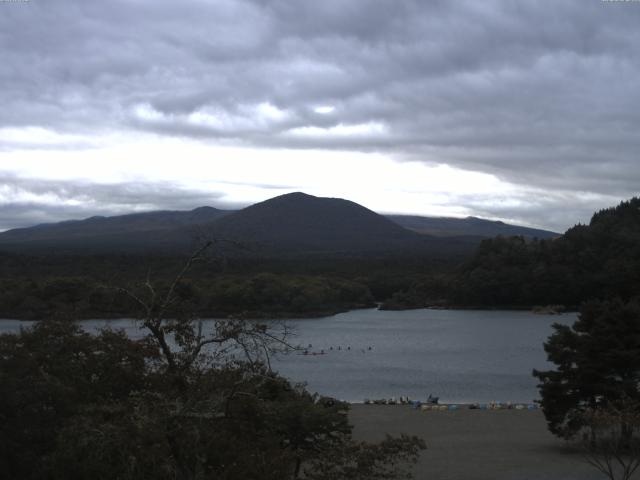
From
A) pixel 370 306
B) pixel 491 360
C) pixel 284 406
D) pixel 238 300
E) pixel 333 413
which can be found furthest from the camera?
pixel 370 306

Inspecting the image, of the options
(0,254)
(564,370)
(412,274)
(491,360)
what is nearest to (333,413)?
(564,370)

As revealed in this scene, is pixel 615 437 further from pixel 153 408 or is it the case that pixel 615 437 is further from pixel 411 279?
pixel 411 279

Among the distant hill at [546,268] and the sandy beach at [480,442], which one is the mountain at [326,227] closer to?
the distant hill at [546,268]

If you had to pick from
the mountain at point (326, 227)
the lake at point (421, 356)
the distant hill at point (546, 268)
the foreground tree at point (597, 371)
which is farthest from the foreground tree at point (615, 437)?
the mountain at point (326, 227)

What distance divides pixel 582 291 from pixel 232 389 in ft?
214

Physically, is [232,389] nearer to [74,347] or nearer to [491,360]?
[74,347]

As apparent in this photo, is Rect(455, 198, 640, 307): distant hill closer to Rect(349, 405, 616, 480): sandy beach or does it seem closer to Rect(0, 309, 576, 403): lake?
Rect(0, 309, 576, 403): lake

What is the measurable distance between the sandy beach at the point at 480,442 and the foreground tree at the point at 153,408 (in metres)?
6.96

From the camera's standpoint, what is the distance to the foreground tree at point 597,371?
17281mm

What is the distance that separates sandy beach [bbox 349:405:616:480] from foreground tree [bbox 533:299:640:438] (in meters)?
1.03

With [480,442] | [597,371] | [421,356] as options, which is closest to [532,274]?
[421,356]

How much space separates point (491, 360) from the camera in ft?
130

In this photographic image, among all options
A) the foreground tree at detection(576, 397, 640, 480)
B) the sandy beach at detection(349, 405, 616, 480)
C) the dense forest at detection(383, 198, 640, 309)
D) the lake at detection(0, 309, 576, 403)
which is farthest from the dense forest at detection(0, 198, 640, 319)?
the foreground tree at detection(576, 397, 640, 480)

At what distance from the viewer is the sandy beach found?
642 inches
